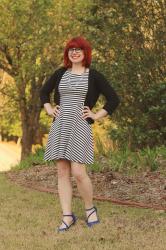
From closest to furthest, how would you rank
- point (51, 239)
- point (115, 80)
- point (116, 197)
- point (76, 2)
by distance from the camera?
point (51, 239), point (116, 197), point (115, 80), point (76, 2)

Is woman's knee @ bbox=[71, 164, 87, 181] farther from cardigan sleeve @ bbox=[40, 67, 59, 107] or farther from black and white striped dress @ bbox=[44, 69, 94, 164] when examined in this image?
cardigan sleeve @ bbox=[40, 67, 59, 107]

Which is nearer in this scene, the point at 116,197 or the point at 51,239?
the point at 51,239

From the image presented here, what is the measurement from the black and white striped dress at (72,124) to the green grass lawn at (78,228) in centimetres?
75

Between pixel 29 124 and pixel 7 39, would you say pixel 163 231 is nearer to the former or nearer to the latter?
pixel 7 39

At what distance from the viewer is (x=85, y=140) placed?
6.15 m

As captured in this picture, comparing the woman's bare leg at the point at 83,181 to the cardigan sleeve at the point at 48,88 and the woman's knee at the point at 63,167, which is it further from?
the cardigan sleeve at the point at 48,88

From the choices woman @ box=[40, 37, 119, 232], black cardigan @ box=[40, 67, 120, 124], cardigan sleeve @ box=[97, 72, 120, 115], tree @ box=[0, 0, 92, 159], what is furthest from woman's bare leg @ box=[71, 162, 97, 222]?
tree @ box=[0, 0, 92, 159]

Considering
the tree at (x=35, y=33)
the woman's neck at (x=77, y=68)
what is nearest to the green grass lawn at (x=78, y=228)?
the woman's neck at (x=77, y=68)

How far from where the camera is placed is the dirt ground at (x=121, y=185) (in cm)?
793

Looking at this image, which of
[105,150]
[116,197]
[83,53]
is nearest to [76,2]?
[105,150]

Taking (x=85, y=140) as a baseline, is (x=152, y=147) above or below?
below

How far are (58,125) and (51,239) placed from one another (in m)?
1.13

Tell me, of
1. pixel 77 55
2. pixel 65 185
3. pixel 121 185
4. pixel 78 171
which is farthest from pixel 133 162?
pixel 77 55

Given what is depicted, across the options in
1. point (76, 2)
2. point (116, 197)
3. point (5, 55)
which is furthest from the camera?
point (5, 55)
